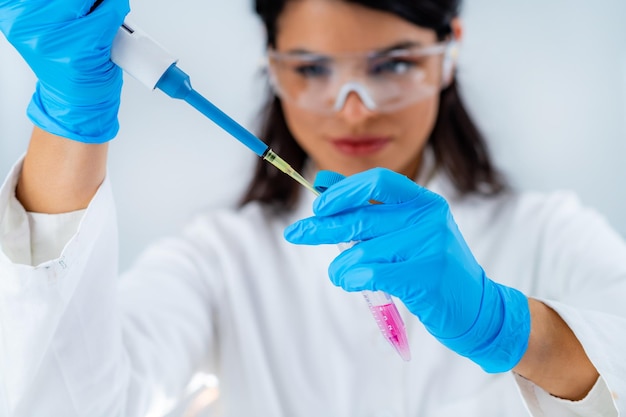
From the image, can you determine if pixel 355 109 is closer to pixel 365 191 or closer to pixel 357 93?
pixel 357 93

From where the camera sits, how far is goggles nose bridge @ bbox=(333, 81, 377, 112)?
1356 millimetres

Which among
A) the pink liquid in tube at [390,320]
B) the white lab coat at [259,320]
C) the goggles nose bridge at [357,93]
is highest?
the goggles nose bridge at [357,93]

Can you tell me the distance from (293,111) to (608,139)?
1.38m

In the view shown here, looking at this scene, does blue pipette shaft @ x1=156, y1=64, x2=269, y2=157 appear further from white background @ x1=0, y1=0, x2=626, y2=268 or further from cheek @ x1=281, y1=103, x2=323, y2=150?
white background @ x1=0, y1=0, x2=626, y2=268

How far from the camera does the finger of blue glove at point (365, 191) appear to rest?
0.91 meters

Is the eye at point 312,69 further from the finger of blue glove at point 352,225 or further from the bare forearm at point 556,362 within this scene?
the bare forearm at point 556,362

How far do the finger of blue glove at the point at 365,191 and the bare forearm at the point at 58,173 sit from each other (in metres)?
0.35

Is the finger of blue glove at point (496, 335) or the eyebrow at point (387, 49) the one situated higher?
the eyebrow at point (387, 49)

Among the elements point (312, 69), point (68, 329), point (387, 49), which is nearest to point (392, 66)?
point (387, 49)

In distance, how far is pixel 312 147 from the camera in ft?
4.87

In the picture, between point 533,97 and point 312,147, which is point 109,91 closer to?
point 312,147

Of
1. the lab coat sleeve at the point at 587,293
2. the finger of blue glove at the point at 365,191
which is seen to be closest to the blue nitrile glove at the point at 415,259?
the finger of blue glove at the point at 365,191

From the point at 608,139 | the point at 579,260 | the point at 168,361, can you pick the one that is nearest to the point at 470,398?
the point at 579,260

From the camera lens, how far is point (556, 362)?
99cm
